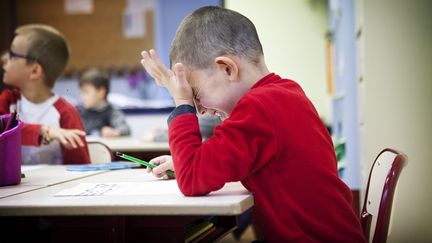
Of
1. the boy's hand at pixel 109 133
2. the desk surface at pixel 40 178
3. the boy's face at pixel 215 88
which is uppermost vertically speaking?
the boy's face at pixel 215 88

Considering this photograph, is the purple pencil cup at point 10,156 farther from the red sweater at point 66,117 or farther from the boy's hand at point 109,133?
the boy's hand at point 109,133

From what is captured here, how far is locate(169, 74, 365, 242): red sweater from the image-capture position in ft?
3.29

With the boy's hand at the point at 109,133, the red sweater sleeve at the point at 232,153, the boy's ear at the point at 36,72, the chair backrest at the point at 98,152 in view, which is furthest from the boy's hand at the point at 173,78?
the boy's hand at the point at 109,133

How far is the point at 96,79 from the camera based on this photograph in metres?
4.55

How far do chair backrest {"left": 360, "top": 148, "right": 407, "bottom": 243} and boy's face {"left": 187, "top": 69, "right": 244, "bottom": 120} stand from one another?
364mm

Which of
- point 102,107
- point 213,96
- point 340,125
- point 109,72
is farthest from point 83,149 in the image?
point 109,72

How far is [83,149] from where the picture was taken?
2109mm

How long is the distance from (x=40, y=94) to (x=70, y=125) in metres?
Answer: 0.20

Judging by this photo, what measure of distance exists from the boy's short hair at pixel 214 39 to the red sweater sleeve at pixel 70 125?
3.45ft

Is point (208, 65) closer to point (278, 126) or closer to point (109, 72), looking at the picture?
point (278, 126)

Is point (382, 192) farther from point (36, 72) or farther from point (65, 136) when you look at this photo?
point (36, 72)

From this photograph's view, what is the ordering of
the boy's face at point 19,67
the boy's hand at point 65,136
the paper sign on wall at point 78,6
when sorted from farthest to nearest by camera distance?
the paper sign on wall at point 78,6 < the boy's face at point 19,67 < the boy's hand at point 65,136

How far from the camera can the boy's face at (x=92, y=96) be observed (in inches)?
180

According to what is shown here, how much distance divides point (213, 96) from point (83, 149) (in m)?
1.10
